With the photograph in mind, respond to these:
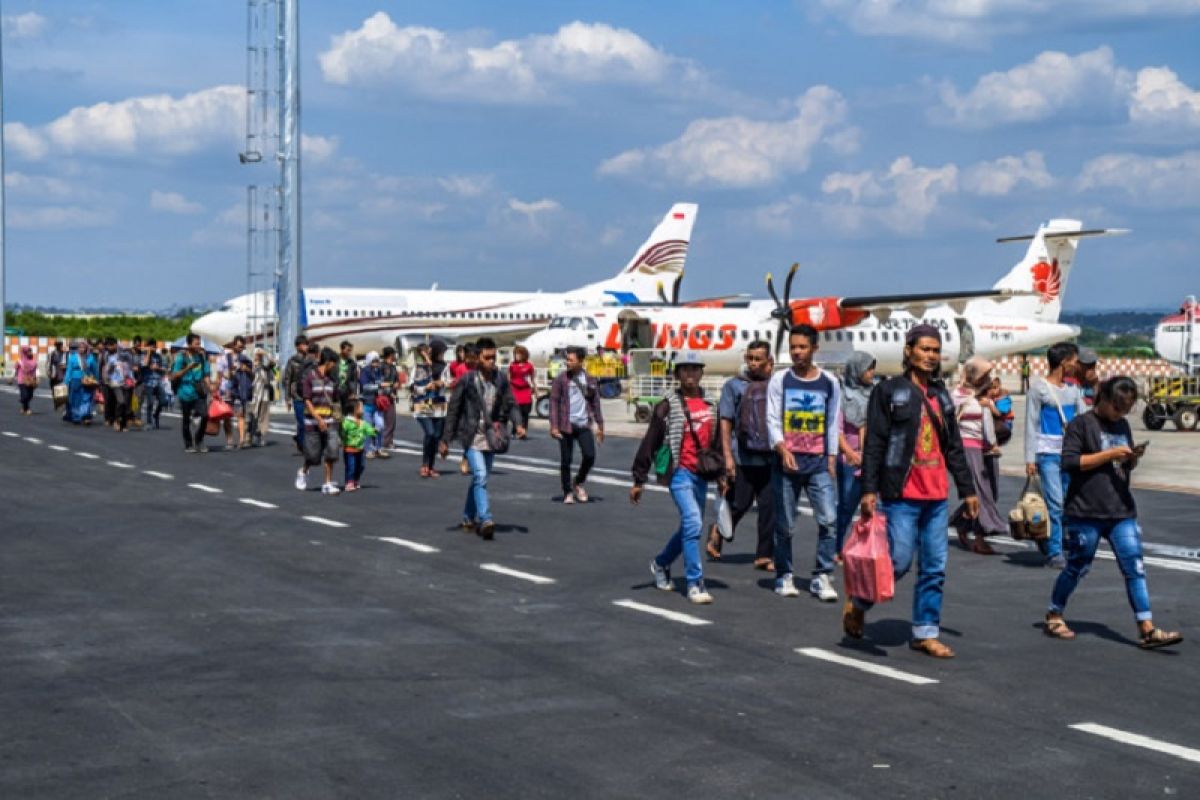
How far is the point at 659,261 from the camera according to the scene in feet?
223

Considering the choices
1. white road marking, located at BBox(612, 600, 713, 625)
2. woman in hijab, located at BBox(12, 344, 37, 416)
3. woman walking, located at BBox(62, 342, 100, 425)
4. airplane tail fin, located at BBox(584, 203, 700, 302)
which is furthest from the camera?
airplane tail fin, located at BBox(584, 203, 700, 302)

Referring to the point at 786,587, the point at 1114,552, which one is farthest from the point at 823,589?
the point at 1114,552

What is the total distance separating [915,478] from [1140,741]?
2.38 metres

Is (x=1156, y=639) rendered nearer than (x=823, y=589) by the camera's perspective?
Yes

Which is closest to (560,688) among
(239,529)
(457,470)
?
(239,529)

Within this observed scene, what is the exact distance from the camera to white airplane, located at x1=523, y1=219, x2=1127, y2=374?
4412cm

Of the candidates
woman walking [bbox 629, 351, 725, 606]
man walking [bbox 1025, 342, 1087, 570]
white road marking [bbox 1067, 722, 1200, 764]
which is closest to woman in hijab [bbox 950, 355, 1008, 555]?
man walking [bbox 1025, 342, 1087, 570]

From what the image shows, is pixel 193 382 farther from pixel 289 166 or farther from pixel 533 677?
pixel 533 677

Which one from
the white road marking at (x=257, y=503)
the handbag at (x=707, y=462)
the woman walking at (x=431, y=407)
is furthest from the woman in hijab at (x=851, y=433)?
the woman walking at (x=431, y=407)

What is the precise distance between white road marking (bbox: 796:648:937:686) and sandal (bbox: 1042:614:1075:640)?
1.53 m

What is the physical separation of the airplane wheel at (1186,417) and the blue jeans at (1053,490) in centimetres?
2140

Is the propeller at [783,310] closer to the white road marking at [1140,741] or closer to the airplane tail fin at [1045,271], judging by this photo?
the airplane tail fin at [1045,271]

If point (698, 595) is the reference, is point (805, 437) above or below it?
above

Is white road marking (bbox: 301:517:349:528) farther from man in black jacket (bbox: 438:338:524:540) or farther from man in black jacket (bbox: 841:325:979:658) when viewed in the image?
man in black jacket (bbox: 841:325:979:658)
